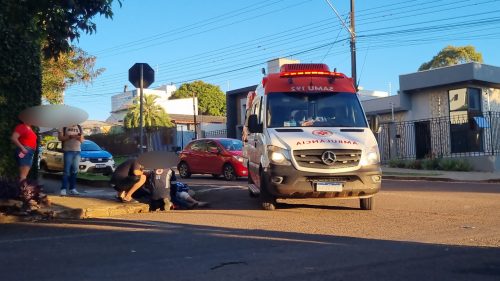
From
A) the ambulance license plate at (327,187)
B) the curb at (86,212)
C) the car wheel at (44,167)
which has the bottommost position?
the curb at (86,212)

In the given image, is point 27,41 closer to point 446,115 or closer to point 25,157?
point 25,157

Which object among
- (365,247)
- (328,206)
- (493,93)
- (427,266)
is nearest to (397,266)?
(427,266)

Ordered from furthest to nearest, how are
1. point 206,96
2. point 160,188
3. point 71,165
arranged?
point 206,96 → point 71,165 → point 160,188

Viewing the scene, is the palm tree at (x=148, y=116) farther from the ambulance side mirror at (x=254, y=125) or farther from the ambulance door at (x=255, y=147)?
the ambulance side mirror at (x=254, y=125)

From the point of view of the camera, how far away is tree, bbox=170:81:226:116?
226 feet

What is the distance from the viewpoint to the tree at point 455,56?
48.4 m

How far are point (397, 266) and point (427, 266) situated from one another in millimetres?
298

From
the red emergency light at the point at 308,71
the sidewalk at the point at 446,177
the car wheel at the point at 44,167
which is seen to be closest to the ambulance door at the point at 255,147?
the red emergency light at the point at 308,71

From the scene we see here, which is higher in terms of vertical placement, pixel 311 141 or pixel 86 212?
pixel 311 141

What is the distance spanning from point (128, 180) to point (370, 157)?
4.59 metres

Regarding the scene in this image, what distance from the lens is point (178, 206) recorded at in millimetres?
11039

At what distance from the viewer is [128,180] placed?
422 inches

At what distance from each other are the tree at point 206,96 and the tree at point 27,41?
186 feet

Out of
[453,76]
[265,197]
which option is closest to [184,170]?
[265,197]
